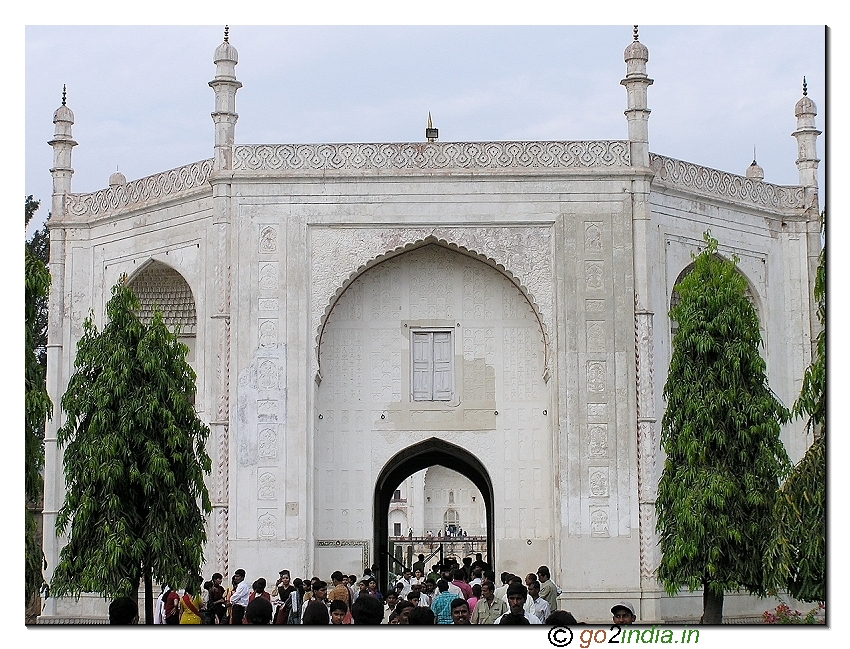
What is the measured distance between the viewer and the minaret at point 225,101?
1716cm

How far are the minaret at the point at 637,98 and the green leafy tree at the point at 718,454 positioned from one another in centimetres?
408

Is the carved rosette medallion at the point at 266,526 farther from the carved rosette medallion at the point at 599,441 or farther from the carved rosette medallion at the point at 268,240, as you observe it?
the carved rosette medallion at the point at 599,441

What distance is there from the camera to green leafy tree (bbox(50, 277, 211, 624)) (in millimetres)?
12805

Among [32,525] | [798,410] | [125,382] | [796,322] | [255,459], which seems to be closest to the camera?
[798,410]

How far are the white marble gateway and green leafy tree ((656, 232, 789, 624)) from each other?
314 centimetres

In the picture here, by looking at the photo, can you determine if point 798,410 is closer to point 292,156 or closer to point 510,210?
point 510,210

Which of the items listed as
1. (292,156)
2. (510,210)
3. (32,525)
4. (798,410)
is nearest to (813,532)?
(798,410)

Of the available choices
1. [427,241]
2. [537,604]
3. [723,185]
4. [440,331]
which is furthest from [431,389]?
[537,604]

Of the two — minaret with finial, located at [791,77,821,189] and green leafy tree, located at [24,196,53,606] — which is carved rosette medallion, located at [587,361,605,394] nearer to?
minaret with finial, located at [791,77,821,189]

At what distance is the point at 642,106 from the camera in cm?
1717

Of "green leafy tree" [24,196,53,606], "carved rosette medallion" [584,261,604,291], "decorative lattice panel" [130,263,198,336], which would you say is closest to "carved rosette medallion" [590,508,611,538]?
"carved rosette medallion" [584,261,604,291]

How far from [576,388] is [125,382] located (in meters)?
5.99

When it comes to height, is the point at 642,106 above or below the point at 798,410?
above

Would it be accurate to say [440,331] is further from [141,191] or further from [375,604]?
[375,604]
